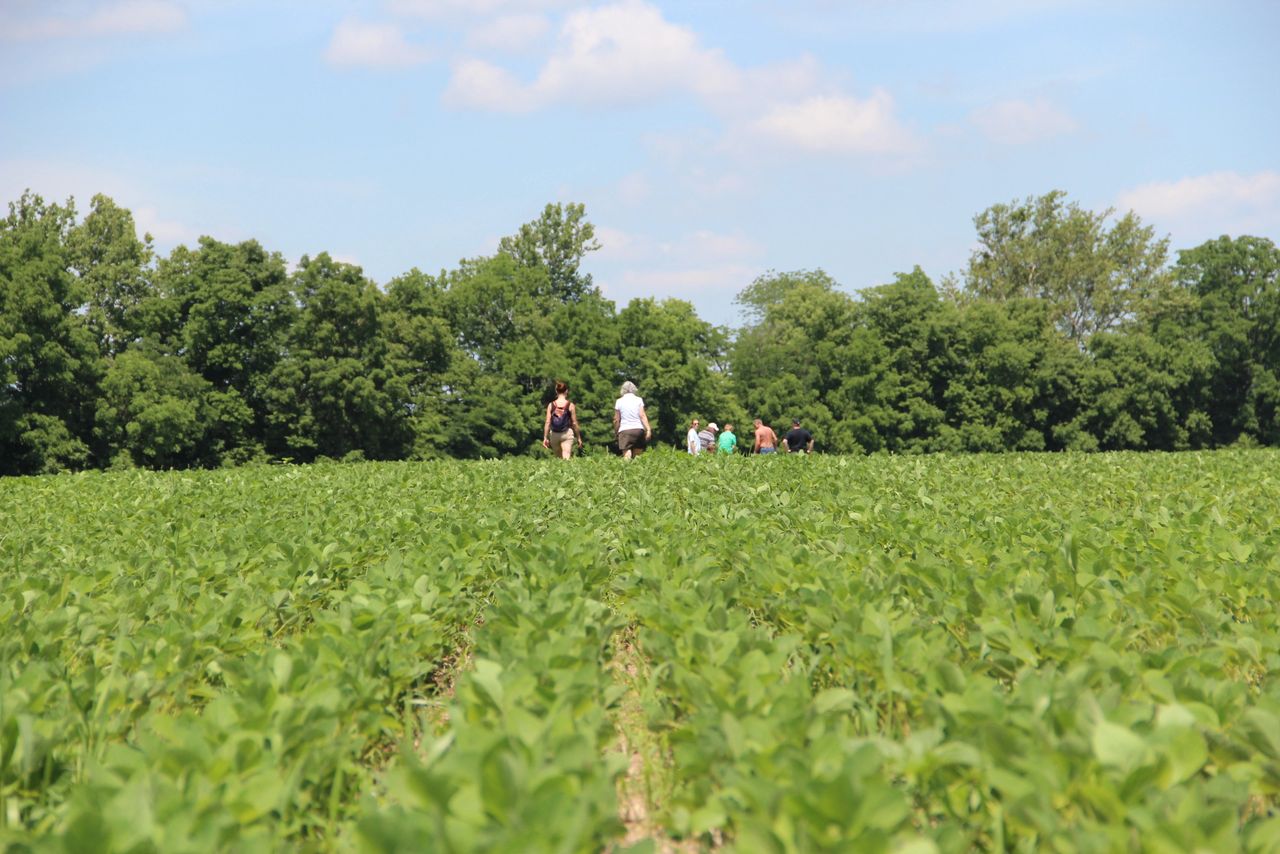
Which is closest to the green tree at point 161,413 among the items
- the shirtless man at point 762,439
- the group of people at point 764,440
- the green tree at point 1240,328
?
the group of people at point 764,440

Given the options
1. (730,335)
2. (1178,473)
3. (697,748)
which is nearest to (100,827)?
(697,748)

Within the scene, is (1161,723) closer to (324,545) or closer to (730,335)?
(324,545)

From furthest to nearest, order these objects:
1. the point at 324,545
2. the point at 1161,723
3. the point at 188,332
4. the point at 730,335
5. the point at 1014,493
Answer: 1. the point at 730,335
2. the point at 188,332
3. the point at 1014,493
4. the point at 324,545
5. the point at 1161,723

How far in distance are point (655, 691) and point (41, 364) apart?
47366mm

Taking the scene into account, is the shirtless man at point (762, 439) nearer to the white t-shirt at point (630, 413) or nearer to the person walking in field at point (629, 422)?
the person walking in field at point (629, 422)

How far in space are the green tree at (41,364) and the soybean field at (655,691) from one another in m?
41.0

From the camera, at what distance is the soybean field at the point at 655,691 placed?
202 cm

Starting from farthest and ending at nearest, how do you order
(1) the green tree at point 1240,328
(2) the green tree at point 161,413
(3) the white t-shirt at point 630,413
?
(1) the green tree at point 1240,328 < (2) the green tree at point 161,413 < (3) the white t-shirt at point 630,413

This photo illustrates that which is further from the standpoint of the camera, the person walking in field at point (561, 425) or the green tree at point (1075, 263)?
the green tree at point (1075, 263)

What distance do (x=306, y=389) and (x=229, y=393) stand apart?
361 centimetres

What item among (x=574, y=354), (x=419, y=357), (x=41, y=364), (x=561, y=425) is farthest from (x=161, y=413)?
(x=561, y=425)

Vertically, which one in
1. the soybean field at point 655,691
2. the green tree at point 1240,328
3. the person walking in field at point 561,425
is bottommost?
the soybean field at point 655,691

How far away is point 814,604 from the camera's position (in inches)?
156

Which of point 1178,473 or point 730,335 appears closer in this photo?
point 1178,473
